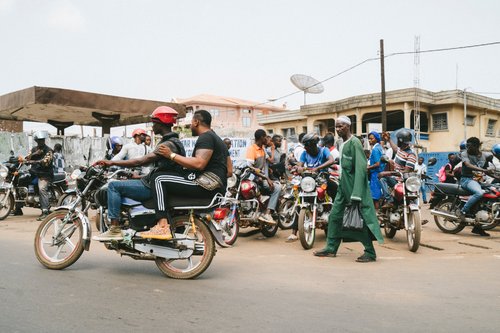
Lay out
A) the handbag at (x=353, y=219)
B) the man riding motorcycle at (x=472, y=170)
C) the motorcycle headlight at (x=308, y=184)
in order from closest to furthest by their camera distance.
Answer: the handbag at (x=353, y=219)
the motorcycle headlight at (x=308, y=184)
the man riding motorcycle at (x=472, y=170)

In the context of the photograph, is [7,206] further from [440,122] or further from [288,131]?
[288,131]

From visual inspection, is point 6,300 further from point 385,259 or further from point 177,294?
point 385,259

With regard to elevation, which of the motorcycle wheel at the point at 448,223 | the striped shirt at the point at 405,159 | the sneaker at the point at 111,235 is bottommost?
the motorcycle wheel at the point at 448,223

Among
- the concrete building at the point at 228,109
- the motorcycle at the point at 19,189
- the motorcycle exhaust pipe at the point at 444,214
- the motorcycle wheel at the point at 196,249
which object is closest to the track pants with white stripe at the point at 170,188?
the motorcycle wheel at the point at 196,249

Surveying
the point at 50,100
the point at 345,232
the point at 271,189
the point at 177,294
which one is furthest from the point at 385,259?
the point at 50,100

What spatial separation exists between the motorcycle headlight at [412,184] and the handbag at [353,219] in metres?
1.27

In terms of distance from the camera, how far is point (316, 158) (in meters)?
7.46

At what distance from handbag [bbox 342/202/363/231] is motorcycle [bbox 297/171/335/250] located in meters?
0.86

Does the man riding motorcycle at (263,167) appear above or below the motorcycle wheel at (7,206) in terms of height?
above

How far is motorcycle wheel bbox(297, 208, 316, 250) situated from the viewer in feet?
22.0

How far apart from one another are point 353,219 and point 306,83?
86.9 ft

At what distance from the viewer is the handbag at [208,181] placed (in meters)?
4.68

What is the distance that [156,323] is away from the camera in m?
3.31

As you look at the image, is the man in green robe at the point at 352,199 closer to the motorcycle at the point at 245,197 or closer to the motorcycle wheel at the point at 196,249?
the motorcycle at the point at 245,197
